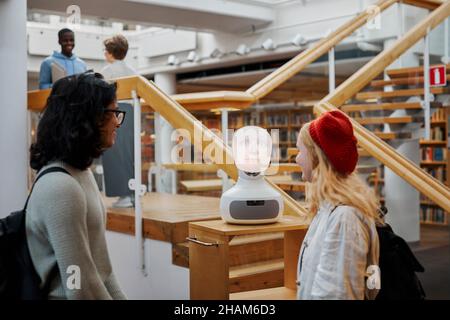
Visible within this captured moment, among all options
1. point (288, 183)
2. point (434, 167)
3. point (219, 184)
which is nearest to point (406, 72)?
point (288, 183)

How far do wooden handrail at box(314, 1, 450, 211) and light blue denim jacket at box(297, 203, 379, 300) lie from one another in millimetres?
1782

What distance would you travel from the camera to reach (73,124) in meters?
1.49

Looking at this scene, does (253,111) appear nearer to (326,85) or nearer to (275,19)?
(326,85)

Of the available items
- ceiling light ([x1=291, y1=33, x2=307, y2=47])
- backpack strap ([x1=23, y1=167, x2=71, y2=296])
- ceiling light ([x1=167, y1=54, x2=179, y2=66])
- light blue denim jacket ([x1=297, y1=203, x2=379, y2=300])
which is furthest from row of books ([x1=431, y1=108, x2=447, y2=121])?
backpack strap ([x1=23, y1=167, x2=71, y2=296])

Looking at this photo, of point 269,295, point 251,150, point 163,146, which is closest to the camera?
point 269,295

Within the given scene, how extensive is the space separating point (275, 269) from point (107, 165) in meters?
1.28

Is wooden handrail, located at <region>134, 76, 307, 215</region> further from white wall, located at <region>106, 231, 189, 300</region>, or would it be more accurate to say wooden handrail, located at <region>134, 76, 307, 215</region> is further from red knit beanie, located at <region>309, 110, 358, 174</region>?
red knit beanie, located at <region>309, 110, 358, 174</region>

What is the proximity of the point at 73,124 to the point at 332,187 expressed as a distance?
0.76 m

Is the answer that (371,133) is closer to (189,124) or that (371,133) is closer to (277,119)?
(189,124)

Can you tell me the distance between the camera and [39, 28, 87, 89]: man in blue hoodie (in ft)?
13.4

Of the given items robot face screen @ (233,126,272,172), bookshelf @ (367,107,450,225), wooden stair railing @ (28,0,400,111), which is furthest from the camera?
bookshelf @ (367,107,450,225)

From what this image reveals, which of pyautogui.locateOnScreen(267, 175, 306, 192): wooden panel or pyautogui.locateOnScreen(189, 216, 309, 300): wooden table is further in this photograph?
pyautogui.locateOnScreen(267, 175, 306, 192): wooden panel

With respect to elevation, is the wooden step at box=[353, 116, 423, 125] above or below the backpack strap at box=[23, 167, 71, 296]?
above

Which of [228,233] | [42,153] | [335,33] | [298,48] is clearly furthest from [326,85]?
[42,153]
